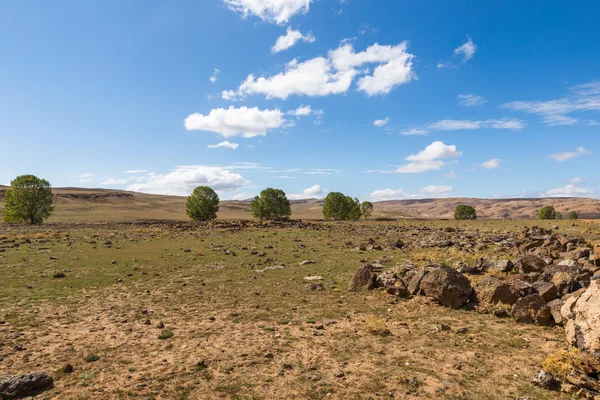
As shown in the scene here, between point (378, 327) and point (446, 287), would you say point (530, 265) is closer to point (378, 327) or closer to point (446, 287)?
point (446, 287)

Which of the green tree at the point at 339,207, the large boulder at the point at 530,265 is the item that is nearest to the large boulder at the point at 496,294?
the large boulder at the point at 530,265

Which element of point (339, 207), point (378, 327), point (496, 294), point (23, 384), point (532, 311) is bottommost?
point (378, 327)

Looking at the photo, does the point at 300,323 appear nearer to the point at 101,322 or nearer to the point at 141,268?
the point at 101,322

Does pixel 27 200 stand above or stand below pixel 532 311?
above

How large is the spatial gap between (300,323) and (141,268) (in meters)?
19.3

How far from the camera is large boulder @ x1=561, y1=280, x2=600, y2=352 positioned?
9914 mm

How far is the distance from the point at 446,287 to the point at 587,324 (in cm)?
662

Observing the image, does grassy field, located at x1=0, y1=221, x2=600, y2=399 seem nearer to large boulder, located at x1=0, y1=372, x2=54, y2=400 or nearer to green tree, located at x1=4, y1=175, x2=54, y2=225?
large boulder, located at x1=0, y1=372, x2=54, y2=400

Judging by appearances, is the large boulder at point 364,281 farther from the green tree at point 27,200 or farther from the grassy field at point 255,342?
the green tree at point 27,200

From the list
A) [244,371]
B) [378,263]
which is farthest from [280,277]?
[244,371]

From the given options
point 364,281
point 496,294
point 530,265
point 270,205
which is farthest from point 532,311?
point 270,205

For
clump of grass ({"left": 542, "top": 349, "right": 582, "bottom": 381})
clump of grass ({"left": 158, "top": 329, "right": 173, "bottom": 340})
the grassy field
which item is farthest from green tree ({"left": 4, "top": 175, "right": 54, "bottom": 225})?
clump of grass ({"left": 542, "top": 349, "right": 582, "bottom": 381})

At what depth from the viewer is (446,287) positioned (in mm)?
16781

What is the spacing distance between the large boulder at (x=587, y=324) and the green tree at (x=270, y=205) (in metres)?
106
